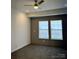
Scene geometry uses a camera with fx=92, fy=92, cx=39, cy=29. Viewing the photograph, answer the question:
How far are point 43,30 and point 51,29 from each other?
2.55ft

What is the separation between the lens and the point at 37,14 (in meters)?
7.64

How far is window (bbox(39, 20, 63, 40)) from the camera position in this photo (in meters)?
7.79

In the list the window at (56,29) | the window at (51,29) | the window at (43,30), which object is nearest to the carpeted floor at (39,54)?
the window at (56,29)

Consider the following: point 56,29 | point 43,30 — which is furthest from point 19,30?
point 56,29

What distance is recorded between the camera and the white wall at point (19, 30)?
586 centimetres

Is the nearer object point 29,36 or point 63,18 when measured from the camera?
point 63,18

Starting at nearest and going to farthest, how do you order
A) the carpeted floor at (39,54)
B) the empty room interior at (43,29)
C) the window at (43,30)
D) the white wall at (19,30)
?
the carpeted floor at (39,54), the white wall at (19,30), the empty room interior at (43,29), the window at (43,30)

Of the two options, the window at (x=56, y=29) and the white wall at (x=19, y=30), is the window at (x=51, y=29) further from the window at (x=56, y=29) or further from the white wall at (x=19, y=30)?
the white wall at (x=19, y=30)

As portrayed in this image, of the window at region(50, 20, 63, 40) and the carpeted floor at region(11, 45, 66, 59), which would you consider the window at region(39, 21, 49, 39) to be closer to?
the window at region(50, 20, 63, 40)
